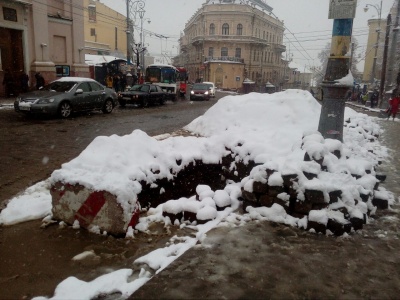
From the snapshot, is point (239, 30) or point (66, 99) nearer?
point (66, 99)

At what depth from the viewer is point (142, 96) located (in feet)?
65.0

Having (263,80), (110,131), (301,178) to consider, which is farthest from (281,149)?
(263,80)

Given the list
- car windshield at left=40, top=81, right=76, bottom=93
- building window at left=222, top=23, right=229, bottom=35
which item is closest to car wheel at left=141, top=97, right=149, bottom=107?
car windshield at left=40, top=81, right=76, bottom=93

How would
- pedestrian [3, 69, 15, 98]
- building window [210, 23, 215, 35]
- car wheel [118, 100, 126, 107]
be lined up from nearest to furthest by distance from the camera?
car wheel [118, 100, 126, 107] < pedestrian [3, 69, 15, 98] < building window [210, 23, 215, 35]

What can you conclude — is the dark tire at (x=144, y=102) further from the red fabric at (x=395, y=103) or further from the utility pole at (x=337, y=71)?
the utility pole at (x=337, y=71)

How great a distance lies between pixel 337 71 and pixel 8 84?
20326mm

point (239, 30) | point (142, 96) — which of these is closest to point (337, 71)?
point (142, 96)

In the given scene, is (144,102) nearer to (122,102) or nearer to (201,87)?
(122,102)

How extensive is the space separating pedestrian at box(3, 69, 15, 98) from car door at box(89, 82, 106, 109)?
8045 mm

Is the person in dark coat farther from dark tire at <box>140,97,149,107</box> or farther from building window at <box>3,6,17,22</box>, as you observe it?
dark tire at <box>140,97,149,107</box>

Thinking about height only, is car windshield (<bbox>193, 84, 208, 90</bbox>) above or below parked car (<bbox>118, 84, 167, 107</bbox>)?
above

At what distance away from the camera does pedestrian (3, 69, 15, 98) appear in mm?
19641

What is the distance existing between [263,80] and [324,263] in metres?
71.6

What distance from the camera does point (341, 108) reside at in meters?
5.14
